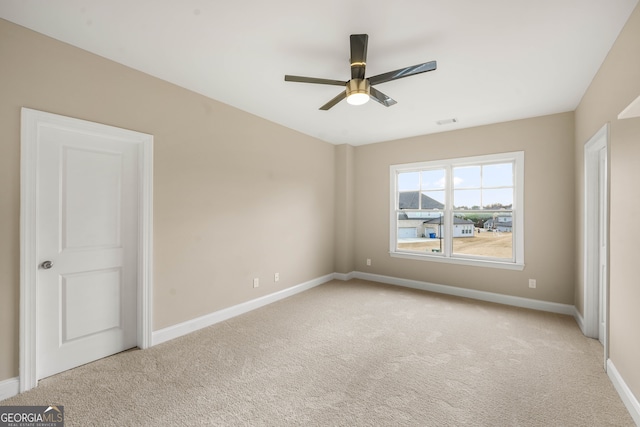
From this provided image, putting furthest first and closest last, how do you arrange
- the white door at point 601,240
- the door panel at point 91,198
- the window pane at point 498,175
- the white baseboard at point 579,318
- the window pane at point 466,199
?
the window pane at point 466,199
the window pane at point 498,175
the white baseboard at point 579,318
the white door at point 601,240
the door panel at point 91,198

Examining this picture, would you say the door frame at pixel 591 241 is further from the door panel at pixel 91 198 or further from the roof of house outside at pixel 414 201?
the door panel at pixel 91 198

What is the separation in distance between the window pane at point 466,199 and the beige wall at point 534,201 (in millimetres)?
606

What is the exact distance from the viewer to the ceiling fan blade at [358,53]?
2.00m

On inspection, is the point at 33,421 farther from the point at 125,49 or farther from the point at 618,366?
the point at 618,366

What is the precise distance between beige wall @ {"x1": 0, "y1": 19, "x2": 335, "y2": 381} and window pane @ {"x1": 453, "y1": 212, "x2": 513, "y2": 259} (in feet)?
7.85

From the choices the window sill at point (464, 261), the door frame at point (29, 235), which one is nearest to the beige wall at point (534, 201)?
the window sill at point (464, 261)

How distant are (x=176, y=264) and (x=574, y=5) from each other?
393 centimetres

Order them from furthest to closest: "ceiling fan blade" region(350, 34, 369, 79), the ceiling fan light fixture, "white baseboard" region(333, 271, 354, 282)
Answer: "white baseboard" region(333, 271, 354, 282)
the ceiling fan light fixture
"ceiling fan blade" region(350, 34, 369, 79)

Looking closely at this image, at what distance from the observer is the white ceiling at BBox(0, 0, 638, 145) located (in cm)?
191

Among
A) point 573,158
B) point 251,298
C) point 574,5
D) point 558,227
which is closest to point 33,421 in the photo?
Result: point 251,298

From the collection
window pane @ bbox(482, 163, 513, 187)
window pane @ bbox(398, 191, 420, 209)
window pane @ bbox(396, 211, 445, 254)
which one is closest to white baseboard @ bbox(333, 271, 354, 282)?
window pane @ bbox(396, 211, 445, 254)

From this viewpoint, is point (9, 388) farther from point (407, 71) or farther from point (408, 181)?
point (408, 181)

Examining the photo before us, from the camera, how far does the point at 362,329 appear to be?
333cm

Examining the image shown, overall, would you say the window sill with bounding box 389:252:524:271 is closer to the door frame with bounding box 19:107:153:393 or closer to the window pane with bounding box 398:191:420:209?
the window pane with bounding box 398:191:420:209
